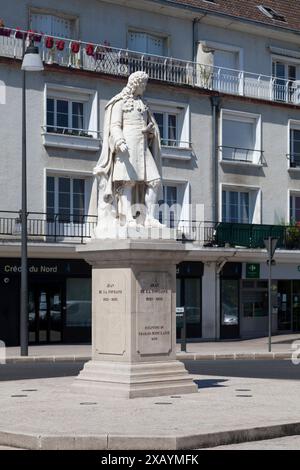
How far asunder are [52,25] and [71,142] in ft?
13.4

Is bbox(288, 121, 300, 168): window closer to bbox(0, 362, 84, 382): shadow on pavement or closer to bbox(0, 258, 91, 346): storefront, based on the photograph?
bbox(0, 258, 91, 346): storefront

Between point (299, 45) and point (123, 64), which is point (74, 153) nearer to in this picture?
point (123, 64)

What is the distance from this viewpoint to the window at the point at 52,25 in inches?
1403

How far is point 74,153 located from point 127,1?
609cm

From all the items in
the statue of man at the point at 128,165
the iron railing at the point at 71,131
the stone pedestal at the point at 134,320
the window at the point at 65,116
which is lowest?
the stone pedestal at the point at 134,320

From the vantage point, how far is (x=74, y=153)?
35906 mm

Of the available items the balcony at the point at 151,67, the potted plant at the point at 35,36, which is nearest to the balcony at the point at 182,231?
the balcony at the point at 151,67

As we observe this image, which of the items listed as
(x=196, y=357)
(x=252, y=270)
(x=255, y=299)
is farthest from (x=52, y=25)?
(x=196, y=357)

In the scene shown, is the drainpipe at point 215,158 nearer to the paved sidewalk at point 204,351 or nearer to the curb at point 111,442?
the paved sidewalk at point 204,351

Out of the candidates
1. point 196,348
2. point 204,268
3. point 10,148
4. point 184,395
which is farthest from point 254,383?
point 204,268

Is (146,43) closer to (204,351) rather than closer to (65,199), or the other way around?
(65,199)

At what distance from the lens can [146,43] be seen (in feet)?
127

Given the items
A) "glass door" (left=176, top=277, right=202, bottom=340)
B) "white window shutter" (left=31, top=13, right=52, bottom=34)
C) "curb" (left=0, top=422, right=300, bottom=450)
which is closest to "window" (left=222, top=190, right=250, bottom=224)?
"glass door" (left=176, top=277, right=202, bottom=340)

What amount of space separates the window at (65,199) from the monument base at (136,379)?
19.7 meters
